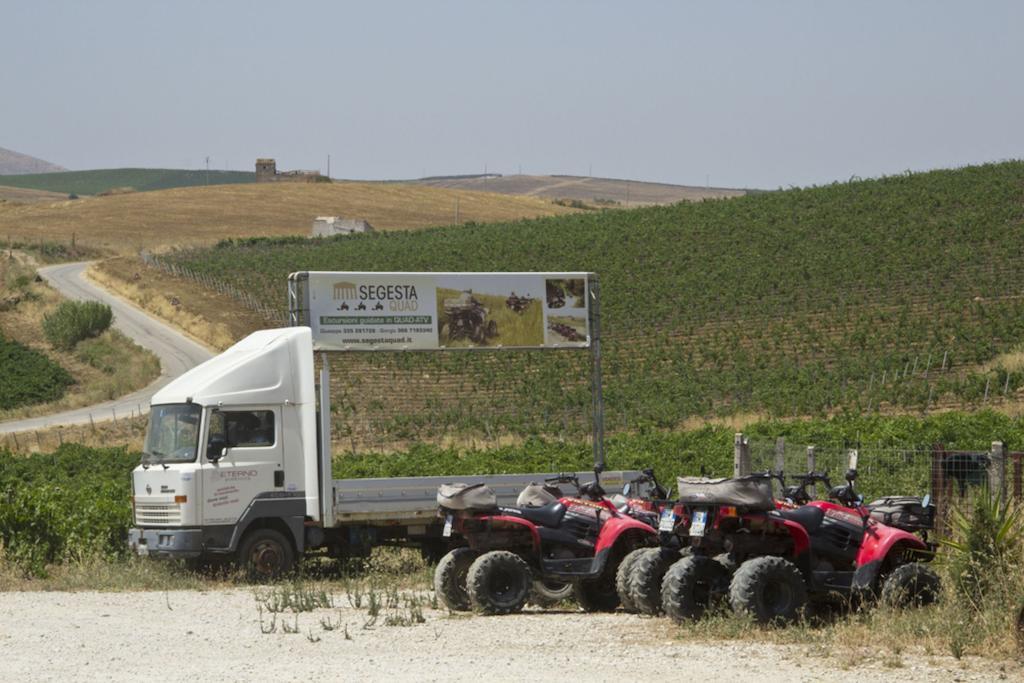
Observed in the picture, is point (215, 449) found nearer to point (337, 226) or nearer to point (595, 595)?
point (595, 595)

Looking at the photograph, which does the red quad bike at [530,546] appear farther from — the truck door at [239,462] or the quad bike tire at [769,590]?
the truck door at [239,462]

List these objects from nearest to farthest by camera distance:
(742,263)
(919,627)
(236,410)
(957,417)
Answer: (919,627), (236,410), (957,417), (742,263)

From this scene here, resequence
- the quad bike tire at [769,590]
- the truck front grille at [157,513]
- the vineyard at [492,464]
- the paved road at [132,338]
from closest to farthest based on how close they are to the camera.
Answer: the quad bike tire at [769,590], the truck front grille at [157,513], the vineyard at [492,464], the paved road at [132,338]

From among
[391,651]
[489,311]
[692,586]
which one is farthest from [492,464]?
[391,651]

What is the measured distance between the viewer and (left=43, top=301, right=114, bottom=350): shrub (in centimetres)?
5928

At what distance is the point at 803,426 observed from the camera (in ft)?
92.7

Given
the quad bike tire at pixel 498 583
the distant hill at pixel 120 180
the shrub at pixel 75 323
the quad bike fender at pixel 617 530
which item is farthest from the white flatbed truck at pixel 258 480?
the distant hill at pixel 120 180

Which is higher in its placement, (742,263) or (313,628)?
(742,263)

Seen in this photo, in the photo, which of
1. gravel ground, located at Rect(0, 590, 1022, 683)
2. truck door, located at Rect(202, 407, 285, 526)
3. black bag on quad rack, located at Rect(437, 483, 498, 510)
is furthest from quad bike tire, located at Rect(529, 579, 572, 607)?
truck door, located at Rect(202, 407, 285, 526)

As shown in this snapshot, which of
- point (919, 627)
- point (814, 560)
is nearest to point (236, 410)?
point (814, 560)

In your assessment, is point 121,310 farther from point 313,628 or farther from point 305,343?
point 313,628

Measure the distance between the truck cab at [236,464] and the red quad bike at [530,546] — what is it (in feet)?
11.3

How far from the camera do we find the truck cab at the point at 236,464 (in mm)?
16078

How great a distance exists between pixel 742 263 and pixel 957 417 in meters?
32.1
